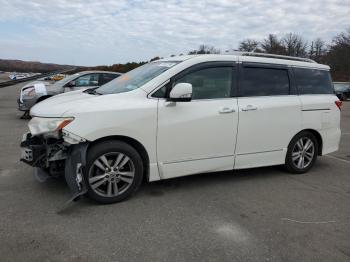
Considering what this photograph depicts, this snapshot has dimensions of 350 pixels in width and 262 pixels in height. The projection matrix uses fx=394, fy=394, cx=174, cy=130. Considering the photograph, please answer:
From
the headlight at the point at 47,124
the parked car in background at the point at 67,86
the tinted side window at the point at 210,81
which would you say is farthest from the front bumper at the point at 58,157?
the parked car in background at the point at 67,86

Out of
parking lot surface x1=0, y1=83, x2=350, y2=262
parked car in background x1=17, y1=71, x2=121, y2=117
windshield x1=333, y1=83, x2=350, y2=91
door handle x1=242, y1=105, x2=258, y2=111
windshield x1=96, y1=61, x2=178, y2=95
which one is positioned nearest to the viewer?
parking lot surface x1=0, y1=83, x2=350, y2=262

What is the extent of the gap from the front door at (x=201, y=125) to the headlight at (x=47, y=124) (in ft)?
3.67

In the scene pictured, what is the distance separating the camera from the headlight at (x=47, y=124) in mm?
4352

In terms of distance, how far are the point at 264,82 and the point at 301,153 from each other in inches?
52.8

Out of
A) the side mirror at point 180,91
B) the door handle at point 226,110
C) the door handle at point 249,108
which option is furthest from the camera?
the door handle at point 249,108

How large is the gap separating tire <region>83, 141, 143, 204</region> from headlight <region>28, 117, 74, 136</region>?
0.43m

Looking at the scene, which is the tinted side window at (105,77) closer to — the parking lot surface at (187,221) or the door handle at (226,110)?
the parking lot surface at (187,221)

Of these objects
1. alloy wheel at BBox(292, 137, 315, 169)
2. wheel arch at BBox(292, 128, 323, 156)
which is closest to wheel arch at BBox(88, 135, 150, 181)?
alloy wheel at BBox(292, 137, 315, 169)

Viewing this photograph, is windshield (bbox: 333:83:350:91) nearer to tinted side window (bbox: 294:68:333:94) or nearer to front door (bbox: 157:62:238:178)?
tinted side window (bbox: 294:68:333:94)

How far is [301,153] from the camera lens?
6.23 meters

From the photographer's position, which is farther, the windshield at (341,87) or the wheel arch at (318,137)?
the windshield at (341,87)

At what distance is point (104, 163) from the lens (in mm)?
4512

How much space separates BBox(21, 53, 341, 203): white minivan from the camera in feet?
14.7

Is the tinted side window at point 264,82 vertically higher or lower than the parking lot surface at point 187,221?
higher
